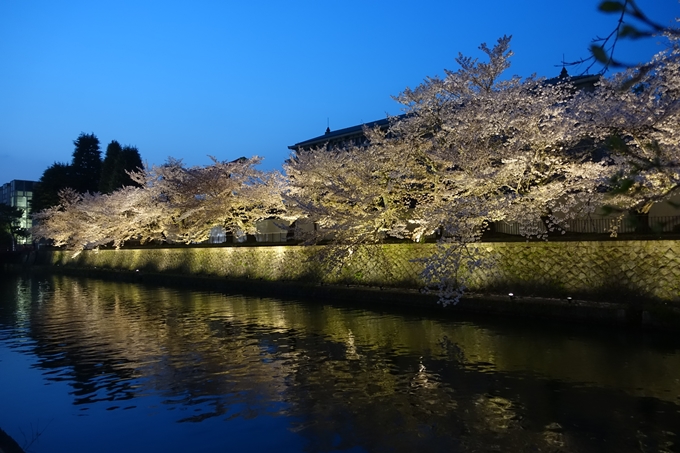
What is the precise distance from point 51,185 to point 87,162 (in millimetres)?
6877

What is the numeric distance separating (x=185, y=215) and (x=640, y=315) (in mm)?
25107

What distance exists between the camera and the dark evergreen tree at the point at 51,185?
60.7m

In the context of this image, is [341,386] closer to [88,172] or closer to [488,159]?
[488,159]

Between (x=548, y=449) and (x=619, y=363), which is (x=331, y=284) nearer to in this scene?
(x=619, y=363)

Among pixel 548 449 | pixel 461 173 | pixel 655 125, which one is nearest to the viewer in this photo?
pixel 548 449

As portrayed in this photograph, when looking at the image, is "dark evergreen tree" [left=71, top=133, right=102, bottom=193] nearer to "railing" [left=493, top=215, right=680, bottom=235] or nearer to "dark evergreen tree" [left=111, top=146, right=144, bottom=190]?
"dark evergreen tree" [left=111, top=146, right=144, bottom=190]

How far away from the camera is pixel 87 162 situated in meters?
68.2

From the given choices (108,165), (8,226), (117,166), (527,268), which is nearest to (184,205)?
(527,268)

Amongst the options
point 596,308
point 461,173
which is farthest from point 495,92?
point 596,308

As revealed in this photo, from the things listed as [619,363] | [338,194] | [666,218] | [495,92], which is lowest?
[619,363]

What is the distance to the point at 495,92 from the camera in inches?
729

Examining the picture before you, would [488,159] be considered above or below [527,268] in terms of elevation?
above

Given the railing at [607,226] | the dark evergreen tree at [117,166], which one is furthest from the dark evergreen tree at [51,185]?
the railing at [607,226]

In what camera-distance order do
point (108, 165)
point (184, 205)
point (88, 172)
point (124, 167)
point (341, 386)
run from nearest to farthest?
point (341, 386)
point (184, 205)
point (124, 167)
point (108, 165)
point (88, 172)
